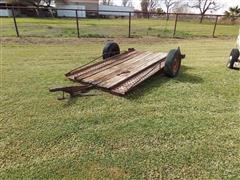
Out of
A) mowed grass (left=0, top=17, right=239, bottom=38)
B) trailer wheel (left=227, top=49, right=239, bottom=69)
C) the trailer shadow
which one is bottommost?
mowed grass (left=0, top=17, right=239, bottom=38)

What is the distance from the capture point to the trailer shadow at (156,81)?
152 inches

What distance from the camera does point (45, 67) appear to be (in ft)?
18.4

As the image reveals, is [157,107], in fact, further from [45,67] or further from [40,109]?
[45,67]

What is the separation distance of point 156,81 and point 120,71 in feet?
2.67

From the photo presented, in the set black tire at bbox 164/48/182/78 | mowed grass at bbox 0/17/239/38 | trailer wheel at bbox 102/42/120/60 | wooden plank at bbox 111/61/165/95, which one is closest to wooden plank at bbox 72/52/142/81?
trailer wheel at bbox 102/42/120/60

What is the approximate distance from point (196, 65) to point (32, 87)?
4.31 meters

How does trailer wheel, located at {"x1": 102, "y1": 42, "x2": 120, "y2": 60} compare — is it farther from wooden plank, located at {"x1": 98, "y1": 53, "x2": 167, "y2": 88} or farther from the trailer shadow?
the trailer shadow

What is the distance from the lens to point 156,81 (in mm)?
4512

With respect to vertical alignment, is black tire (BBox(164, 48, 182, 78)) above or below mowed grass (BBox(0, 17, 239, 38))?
above

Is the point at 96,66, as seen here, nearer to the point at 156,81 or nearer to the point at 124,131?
the point at 156,81

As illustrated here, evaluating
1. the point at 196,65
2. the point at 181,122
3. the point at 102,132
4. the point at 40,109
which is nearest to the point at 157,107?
the point at 181,122

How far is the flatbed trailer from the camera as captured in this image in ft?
12.8

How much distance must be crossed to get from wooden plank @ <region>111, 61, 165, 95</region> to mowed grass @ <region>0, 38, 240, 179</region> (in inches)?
5.3

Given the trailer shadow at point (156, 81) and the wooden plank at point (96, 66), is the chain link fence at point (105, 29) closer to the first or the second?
the wooden plank at point (96, 66)
